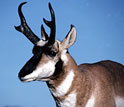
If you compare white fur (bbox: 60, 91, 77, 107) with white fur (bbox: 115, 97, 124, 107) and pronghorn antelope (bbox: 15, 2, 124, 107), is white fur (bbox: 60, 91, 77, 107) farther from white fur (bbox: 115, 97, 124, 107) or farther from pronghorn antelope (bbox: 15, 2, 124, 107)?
white fur (bbox: 115, 97, 124, 107)

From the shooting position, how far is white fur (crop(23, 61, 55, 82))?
168 inches

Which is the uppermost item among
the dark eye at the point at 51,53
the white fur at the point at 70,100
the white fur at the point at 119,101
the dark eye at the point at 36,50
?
the dark eye at the point at 36,50

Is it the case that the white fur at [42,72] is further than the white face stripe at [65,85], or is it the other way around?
the white face stripe at [65,85]

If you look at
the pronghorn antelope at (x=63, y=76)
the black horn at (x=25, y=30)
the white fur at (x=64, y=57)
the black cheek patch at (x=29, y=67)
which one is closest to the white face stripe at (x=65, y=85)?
the pronghorn antelope at (x=63, y=76)

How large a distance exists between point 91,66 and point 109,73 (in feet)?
1.68

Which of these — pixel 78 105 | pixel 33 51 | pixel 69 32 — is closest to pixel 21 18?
pixel 33 51

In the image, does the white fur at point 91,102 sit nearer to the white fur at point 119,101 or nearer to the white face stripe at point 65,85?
the white face stripe at point 65,85

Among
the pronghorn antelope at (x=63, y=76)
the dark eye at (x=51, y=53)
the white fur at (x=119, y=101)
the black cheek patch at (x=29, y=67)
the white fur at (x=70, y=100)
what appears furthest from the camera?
the white fur at (x=119, y=101)

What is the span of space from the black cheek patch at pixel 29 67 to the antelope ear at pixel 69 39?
66cm

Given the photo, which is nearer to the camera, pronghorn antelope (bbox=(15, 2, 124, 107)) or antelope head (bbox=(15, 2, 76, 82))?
antelope head (bbox=(15, 2, 76, 82))

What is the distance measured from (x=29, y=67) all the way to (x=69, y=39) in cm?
107

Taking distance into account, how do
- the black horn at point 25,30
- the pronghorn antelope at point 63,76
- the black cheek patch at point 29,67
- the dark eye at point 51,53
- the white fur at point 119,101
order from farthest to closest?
the white fur at point 119,101 → the black horn at point 25,30 → the dark eye at point 51,53 → the pronghorn antelope at point 63,76 → the black cheek patch at point 29,67

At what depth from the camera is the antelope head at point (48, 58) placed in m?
4.30

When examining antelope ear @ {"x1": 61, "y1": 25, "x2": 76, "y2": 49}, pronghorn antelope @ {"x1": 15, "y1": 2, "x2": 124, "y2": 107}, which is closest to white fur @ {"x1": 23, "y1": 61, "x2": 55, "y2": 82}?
pronghorn antelope @ {"x1": 15, "y1": 2, "x2": 124, "y2": 107}
